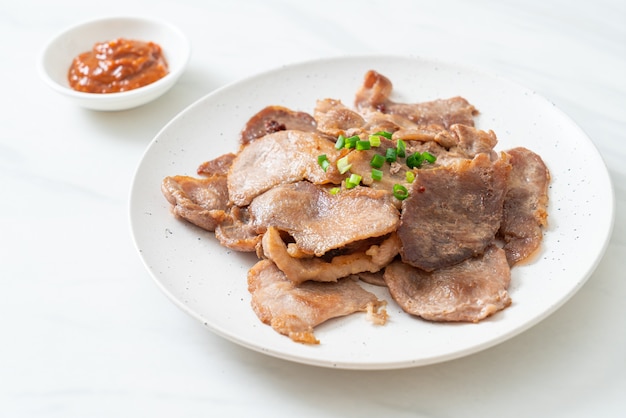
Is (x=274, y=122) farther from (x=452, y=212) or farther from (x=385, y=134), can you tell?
(x=452, y=212)

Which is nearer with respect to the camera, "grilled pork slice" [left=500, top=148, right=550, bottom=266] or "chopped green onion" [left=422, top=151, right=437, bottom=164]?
"grilled pork slice" [left=500, top=148, right=550, bottom=266]

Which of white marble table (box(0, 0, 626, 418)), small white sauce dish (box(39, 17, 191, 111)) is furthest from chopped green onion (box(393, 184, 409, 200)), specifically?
small white sauce dish (box(39, 17, 191, 111))

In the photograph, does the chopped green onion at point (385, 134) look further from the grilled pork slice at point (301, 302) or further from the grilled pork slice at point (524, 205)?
the grilled pork slice at point (301, 302)

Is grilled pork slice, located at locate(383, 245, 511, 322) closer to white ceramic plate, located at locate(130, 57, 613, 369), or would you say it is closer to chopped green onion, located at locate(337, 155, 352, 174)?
white ceramic plate, located at locate(130, 57, 613, 369)

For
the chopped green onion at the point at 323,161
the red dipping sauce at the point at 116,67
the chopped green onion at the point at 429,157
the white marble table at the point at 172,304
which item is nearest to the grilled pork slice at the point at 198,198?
the white marble table at the point at 172,304

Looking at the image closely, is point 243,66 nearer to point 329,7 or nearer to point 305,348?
point 329,7

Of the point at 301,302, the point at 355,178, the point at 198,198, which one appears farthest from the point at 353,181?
the point at 198,198
